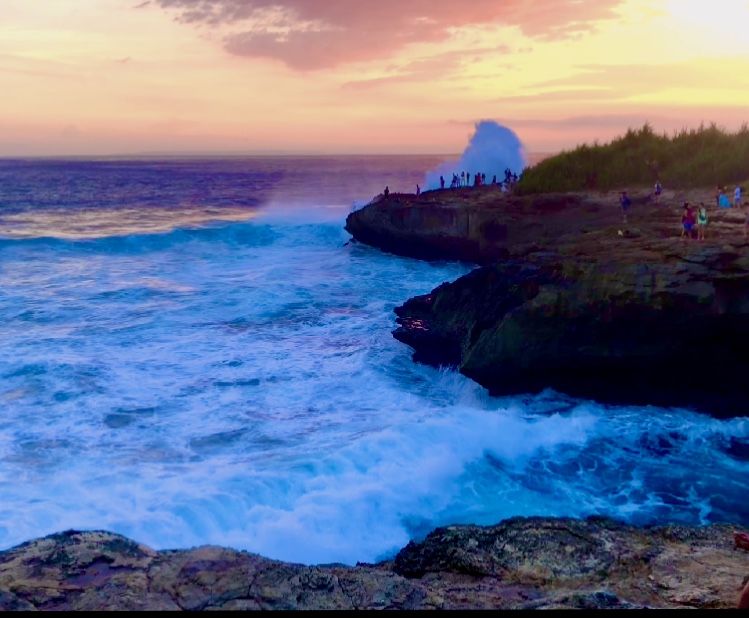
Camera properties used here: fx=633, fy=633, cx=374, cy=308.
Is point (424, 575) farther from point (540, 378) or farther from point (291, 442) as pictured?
point (540, 378)

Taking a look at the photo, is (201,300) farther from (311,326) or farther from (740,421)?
(740,421)

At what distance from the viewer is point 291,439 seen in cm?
1055

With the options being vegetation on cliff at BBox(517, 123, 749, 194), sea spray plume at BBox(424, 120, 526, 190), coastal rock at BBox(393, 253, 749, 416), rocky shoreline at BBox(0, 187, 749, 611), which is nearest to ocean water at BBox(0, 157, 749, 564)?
coastal rock at BBox(393, 253, 749, 416)

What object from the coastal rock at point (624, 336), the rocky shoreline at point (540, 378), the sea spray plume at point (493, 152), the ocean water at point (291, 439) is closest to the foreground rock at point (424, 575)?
the rocky shoreline at point (540, 378)

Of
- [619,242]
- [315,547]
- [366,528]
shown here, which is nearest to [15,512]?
[315,547]

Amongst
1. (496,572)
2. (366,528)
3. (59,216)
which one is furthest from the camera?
(59,216)

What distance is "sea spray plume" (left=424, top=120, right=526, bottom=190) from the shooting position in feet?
146

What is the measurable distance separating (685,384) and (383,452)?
20.9ft

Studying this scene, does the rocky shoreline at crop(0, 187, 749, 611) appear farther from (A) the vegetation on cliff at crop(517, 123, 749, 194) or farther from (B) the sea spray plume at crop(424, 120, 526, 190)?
(B) the sea spray plume at crop(424, 120, 526, 190)

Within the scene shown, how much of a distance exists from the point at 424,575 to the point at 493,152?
41960 millimetres

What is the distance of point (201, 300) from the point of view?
21047 mm

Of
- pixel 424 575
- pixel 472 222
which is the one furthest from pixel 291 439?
pixel 472 222

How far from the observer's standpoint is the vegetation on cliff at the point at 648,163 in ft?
70.8

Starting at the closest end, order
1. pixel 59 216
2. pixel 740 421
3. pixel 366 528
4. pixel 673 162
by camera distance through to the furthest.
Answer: pixel 366 528
pixel 740 421
pixel 673 162
pixel 59 216
